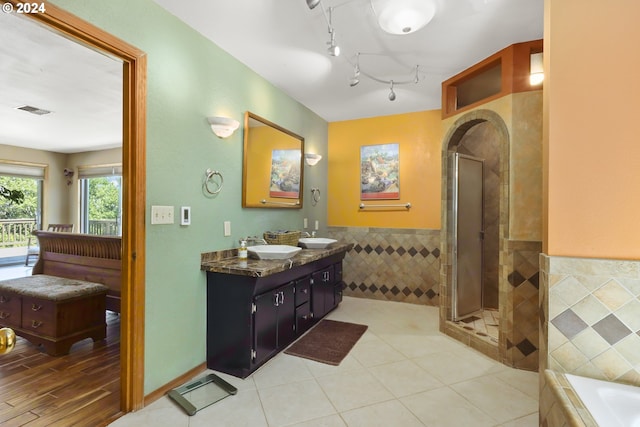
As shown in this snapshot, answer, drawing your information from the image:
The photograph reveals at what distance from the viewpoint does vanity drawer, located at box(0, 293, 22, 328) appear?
2.79 m

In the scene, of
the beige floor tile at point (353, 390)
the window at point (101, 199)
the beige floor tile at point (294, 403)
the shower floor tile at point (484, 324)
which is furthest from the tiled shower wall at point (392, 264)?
the window at point (101, 199)

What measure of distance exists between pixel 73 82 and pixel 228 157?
2.10 metres

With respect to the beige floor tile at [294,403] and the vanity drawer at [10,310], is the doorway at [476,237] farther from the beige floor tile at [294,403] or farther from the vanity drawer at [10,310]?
the vanity drawer at [10,310]

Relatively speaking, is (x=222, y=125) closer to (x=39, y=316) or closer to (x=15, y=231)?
(x=39, y=316)

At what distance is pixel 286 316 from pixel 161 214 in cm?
131

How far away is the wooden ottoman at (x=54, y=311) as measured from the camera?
2.58 metres

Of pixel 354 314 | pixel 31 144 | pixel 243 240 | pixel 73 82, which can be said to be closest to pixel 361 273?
pixel 354 314

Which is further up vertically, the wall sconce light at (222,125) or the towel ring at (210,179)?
the wall sconce light at (222,125)

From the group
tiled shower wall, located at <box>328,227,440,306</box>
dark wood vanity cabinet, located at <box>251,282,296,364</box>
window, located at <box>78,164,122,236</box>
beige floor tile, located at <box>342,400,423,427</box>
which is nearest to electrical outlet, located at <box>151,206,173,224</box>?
dark wood vanity cabinet, located at <box>251,282,296,364</box>

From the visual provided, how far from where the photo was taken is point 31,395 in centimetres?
200

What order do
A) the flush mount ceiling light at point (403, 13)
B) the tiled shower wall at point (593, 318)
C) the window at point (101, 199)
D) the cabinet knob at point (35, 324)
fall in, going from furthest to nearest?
the window at point (101, 199), the cabinet knob at point (35, 324), the flush mount ceiling light at point (403, 13), the tiled shower wall at point (593, 318)

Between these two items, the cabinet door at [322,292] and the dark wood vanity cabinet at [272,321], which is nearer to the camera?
the dark wood vanity cabinet at [272,321]

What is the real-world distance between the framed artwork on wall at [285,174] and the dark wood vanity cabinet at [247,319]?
1020 mm

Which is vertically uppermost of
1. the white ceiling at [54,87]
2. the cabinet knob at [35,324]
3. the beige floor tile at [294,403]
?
the white ceiling at [54,87]
